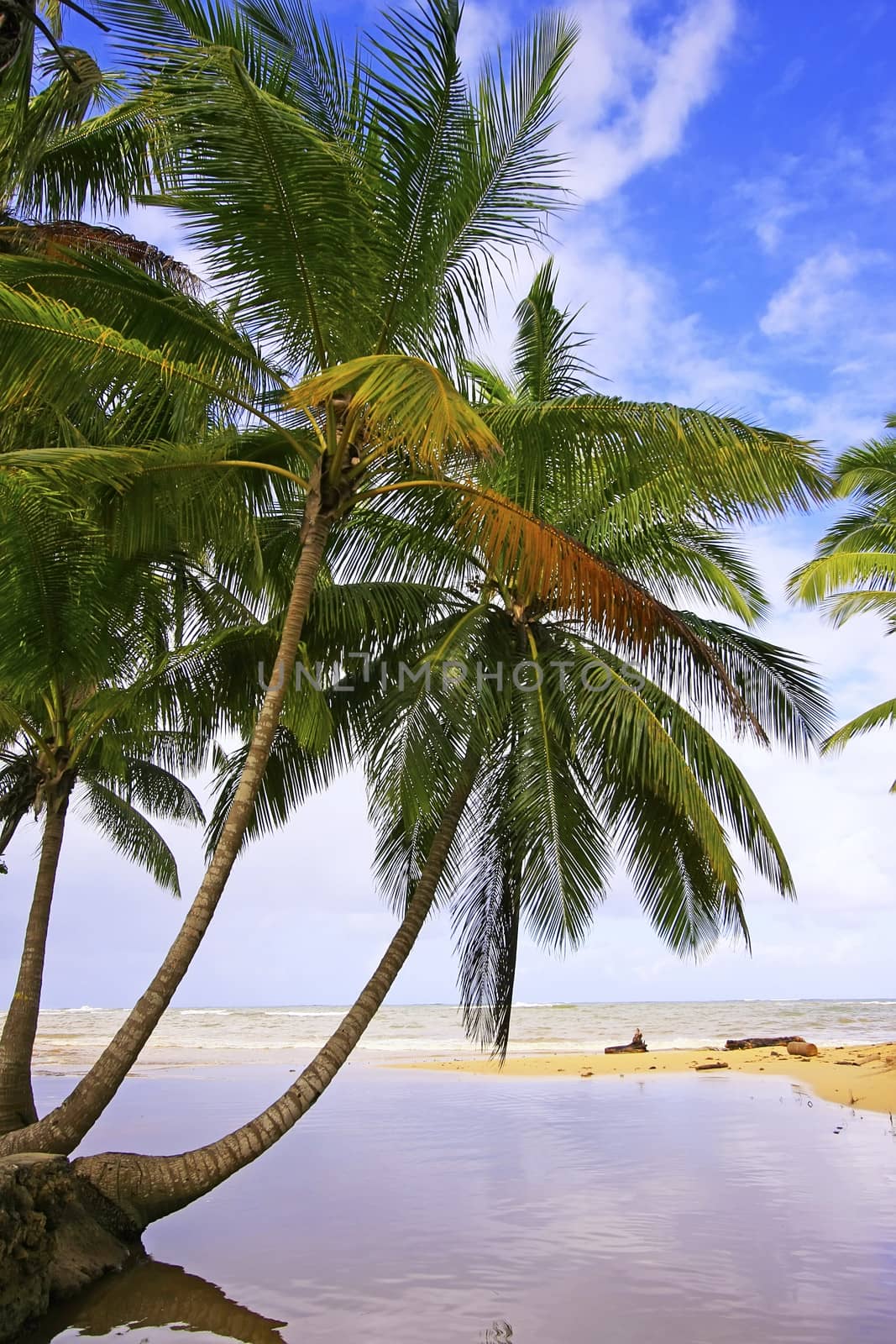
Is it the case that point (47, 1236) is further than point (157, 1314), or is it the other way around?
point (47, 1236)

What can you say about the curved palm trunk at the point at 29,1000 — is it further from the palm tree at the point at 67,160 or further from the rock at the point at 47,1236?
the palm tree at the point at 67,160

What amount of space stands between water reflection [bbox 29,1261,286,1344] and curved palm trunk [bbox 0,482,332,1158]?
90 centimetres

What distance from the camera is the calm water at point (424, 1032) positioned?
2270 cm

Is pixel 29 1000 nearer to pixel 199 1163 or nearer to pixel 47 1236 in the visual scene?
pixel 199 1163

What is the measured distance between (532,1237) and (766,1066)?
35.5ft

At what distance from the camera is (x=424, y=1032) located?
30.5m

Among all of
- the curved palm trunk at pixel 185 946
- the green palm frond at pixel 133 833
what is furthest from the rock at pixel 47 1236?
the green palm frond at pixel 133 833

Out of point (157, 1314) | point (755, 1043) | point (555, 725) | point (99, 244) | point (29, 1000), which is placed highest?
point (99, 244)

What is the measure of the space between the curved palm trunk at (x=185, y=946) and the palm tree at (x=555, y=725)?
39.5 inches

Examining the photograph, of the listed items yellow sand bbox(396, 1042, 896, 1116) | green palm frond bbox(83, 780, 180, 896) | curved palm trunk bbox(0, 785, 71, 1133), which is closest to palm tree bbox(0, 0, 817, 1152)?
curved palm trunk bbox(0, 785, 71, 1133)

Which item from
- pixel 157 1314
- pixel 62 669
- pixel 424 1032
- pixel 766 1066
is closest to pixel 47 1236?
pixel 157 1314

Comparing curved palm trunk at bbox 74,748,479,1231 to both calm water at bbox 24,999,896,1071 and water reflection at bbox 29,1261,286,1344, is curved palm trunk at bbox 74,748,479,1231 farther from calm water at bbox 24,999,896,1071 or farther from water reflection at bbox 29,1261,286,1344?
calm water at bbox 24,999,896,1071

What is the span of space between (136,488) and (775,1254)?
585 cm

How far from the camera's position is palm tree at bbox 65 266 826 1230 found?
287 inches
